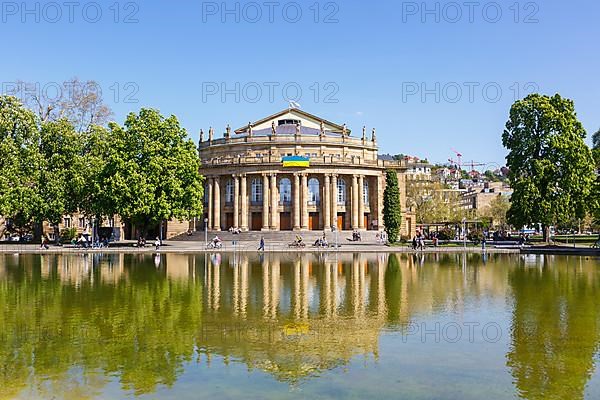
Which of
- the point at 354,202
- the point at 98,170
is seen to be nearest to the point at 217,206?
the point at 354,202

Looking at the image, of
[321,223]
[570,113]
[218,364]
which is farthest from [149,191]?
[218,364]

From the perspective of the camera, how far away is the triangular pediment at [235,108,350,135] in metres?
98.8

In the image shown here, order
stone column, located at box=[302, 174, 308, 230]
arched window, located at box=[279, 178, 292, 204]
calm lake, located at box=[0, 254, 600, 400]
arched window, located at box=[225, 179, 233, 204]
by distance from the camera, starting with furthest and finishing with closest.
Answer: arched window, located at box=[225, 179, 233, 204] → arched window, located at box=[279, 178, 292, 204] → stone column, located at box=[302, 174, 308, 230] → calm lake, located at box=[0, 254, 600, 400]

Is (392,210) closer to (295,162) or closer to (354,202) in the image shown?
(354,202)

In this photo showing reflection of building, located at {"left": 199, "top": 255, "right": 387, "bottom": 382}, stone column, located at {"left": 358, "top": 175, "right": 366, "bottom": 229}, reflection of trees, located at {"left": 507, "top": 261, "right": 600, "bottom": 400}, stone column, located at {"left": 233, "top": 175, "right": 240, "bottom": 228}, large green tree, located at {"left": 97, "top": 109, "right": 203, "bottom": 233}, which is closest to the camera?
reflection of trees, located at {"left": 507, "top": 261, "right": 600, "bottom": 400}

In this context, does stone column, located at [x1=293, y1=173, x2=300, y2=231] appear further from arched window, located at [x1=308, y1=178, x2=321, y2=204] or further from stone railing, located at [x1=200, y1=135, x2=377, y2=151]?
stone railing, located at [x1=200, y1=135, x2=377, y2=151]

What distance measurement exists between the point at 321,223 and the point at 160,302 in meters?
67.0

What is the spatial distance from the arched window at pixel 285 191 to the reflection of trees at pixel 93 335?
61242 mm

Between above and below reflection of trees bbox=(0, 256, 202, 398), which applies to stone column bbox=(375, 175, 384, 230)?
above

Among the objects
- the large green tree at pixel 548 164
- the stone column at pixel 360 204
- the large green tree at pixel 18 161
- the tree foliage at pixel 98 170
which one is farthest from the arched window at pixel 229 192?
the large green tree at pixel 548 164

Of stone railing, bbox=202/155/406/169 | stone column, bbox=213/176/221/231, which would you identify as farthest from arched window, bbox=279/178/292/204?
stone column, bbox=213/176/221/231

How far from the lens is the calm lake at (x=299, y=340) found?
11586 millimetres

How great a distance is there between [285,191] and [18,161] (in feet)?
121

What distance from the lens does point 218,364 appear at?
1316 centimetres
